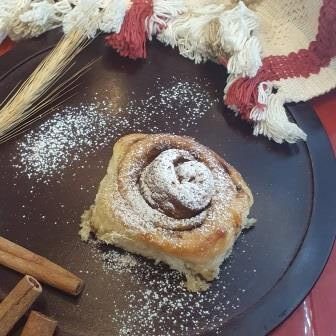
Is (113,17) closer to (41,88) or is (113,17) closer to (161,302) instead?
(41,88)

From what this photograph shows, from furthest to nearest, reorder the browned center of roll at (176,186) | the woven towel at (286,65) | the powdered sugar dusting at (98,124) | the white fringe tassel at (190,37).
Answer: the white fringe tassel at (190,37), the woven towel at (286,65), the powdered sugar dusting at (98,124), the browned center of roll at (176,186)

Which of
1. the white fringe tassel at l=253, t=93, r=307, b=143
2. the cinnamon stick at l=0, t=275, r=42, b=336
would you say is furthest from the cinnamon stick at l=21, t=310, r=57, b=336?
the white fringe tassel at l=253, t=93, r=307, b=143

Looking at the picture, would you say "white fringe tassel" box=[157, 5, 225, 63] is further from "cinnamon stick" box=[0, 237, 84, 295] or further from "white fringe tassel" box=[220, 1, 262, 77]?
"cinnamon stick" box=[0, 237, 84, 295]

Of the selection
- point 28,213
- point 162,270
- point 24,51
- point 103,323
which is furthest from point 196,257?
point 24,51

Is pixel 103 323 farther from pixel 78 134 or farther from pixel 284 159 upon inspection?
pixel 284 159

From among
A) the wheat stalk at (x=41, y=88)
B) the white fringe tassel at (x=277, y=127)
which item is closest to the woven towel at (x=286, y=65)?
the white fringe tassel at (x=277, y=127)

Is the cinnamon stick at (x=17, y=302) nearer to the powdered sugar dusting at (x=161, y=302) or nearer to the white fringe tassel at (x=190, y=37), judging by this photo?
the powdered sugar dusting at (x=161, y=302)
